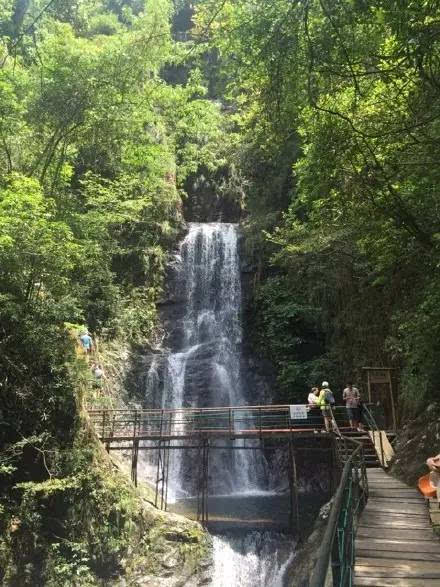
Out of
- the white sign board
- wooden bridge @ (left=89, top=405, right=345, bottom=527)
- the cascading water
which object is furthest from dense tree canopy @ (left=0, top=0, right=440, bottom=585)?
the white sign board

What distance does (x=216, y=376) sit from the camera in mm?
21109

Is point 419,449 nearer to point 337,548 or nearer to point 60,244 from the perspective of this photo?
point 337,548

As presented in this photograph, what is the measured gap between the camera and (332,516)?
321cm

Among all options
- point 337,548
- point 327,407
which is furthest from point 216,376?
point 337,548

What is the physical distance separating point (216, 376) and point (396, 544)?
1537 centimetres

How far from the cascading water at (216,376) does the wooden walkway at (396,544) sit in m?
4.87

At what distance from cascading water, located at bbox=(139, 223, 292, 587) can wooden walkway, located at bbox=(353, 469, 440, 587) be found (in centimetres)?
487

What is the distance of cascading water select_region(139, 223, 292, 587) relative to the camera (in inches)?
488

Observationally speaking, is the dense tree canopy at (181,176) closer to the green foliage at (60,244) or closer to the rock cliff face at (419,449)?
the green foliage at (60,244)

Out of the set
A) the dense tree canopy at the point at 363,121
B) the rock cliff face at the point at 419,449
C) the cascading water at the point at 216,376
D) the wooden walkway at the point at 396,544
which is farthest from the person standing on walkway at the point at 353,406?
the wooden walkway at the point at 396,544

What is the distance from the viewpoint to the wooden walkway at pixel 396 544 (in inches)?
191

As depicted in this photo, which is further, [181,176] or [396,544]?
[181,176]

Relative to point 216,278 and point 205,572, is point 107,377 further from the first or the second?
point 205,572

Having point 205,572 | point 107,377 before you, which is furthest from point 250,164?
point 205,572
